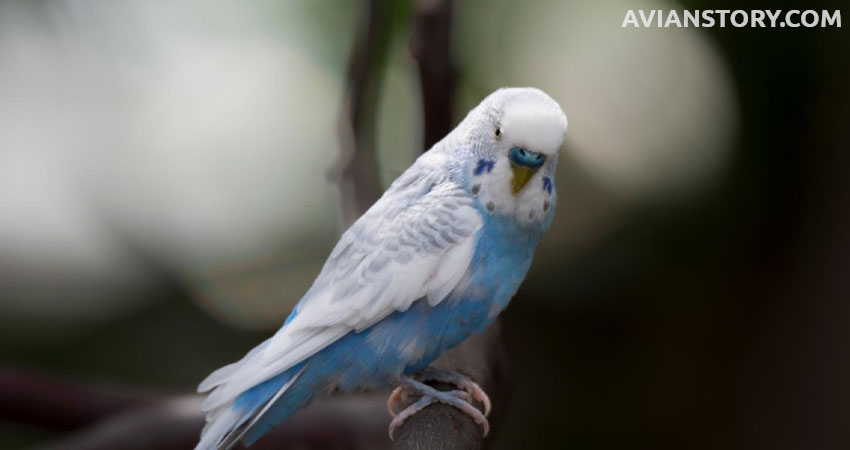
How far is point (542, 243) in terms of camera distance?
3.07 m

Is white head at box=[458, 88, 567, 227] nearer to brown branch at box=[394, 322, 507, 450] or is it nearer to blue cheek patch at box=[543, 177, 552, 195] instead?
blue cheek patch at box=[543, 177, 552, 195]

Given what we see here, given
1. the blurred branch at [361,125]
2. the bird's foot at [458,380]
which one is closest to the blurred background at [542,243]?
the blurred branch at [361,125]

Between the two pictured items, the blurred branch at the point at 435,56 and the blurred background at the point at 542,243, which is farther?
the blurred background at the point at 542,243

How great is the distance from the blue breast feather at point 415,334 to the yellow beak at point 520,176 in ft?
0.20

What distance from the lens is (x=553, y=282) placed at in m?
3.15

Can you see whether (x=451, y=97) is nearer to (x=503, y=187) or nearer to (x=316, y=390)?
(x=503, y=187)

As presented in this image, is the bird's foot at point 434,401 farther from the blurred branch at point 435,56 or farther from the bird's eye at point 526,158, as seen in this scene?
the blurred branch at point 435,56

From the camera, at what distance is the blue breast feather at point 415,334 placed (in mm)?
1338

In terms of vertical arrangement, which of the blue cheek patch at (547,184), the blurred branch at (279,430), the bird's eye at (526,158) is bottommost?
the blurred branch at (279,430)

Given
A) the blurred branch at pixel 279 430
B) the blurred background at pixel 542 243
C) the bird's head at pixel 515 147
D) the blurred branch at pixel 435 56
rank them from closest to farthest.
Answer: the bird's head at pixel 515 147 < the blurred branch at pixel 435 56 < the blurred branch at pixel 279 430 < the blurred background at pixel 542 243

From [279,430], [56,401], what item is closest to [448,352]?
[279,430]

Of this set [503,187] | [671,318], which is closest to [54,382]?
[503,187]

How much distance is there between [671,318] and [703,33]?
0.96m

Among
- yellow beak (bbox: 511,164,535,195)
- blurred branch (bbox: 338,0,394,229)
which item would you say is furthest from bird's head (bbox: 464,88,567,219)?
blurred branch (bbox: 338,0,394,229)
